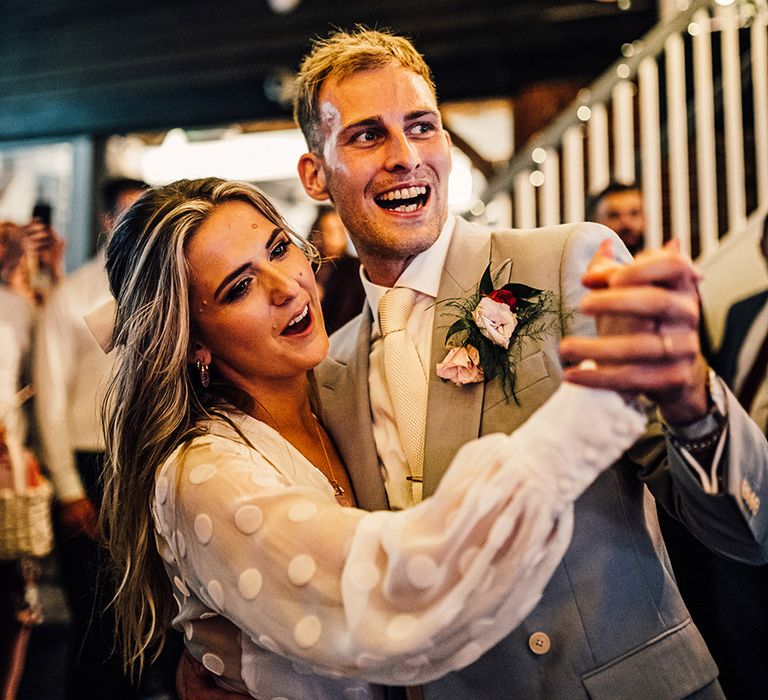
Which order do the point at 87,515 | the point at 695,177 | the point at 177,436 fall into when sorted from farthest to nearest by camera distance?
the point at 695,177, the point at 87,515, the point at 177,436

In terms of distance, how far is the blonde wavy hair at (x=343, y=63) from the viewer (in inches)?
77.3

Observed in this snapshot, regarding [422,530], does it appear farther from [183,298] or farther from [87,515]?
[87,515]

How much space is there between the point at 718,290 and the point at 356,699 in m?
3.62

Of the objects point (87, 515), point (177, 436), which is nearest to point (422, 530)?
point (177, 436)

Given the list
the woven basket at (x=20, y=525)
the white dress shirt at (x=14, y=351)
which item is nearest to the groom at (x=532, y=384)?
the woven basket at (x=20, y=525)

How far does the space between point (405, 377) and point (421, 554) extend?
2.35ft

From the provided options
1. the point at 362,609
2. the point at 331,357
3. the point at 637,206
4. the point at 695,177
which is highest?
the point at 695,177

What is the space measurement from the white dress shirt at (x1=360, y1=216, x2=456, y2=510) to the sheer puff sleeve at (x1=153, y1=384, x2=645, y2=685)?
41 centimetres

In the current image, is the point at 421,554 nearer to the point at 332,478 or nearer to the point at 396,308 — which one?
the point at 332,478

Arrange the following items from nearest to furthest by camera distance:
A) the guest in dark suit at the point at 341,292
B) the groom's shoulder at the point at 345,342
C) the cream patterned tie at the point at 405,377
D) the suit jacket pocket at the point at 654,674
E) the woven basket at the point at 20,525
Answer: the suit jacket pocket at the point at 654,674 < the cream patterned tie at the point at 405,377 < the groom's shoulder at the point at 345,342 < the woven basket at the point at 20,525 < the guest in dark suit at the point at 341,292

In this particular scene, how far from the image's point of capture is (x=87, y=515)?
345 centimetres

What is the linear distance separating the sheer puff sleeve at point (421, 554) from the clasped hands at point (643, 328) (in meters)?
0.04

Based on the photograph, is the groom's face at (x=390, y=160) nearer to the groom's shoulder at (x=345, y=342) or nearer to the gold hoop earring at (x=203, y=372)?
the groom's shoulder at (x=345, y=342)

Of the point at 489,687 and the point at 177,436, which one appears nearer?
the point at 489,687
